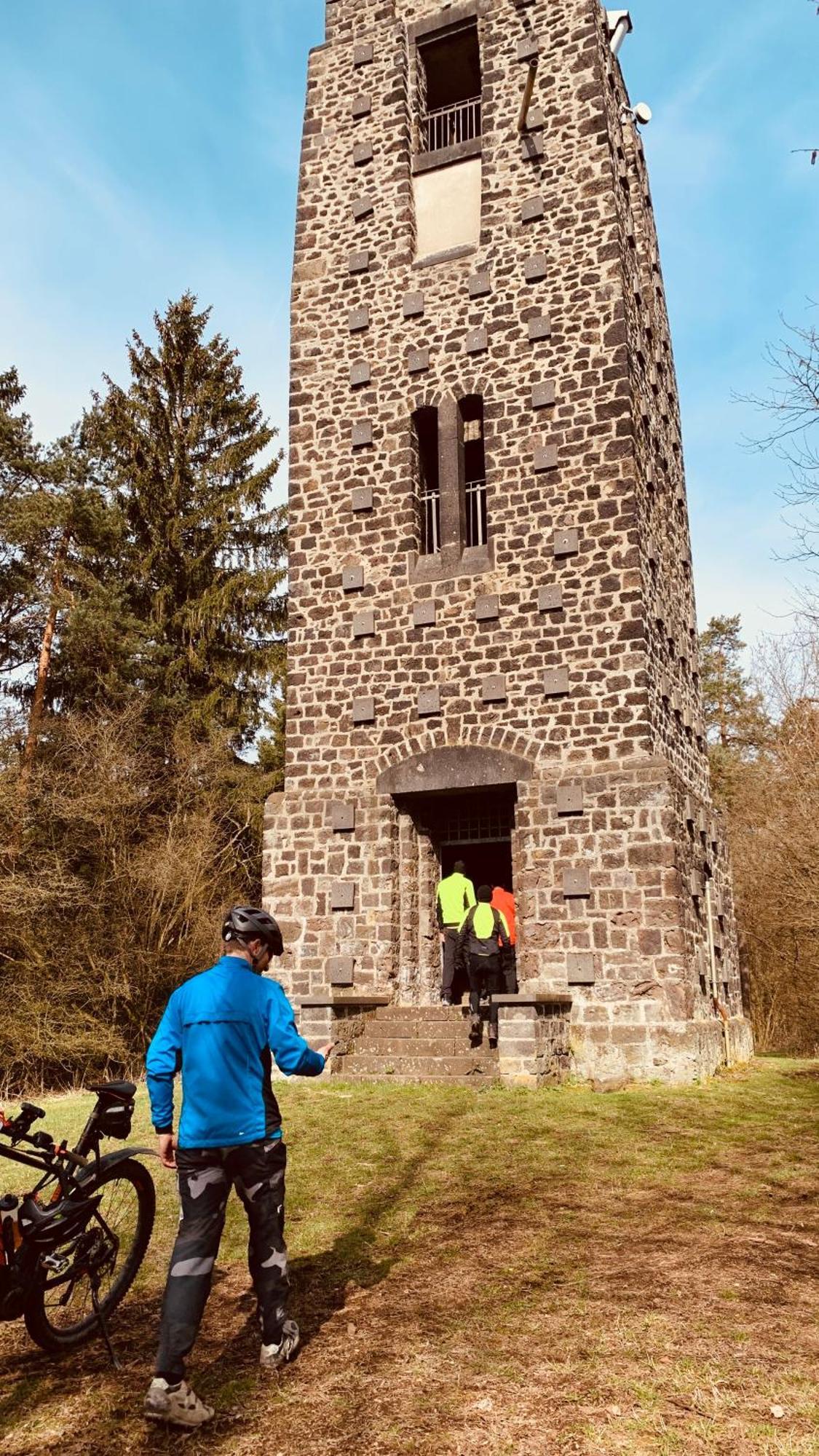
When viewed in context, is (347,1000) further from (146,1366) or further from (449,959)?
Result: (146,1366)

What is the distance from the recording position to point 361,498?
13430mm

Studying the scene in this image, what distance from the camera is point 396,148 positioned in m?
14.2

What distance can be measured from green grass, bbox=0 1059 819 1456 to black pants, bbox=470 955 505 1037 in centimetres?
292

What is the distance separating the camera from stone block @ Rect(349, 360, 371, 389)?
13805 mm

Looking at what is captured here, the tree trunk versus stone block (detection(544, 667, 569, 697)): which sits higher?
the tree trunk

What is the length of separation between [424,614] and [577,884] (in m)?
Answer: 3.75

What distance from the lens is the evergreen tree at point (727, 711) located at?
1032 inches

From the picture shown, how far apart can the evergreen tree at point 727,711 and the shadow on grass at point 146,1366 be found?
815 inches

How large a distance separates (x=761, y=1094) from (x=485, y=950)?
2.95 meters

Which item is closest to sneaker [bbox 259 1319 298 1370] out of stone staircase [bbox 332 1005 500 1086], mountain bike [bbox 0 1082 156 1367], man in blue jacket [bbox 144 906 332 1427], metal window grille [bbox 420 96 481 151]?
man in blue jacket [bbox 144 906 332 1427]

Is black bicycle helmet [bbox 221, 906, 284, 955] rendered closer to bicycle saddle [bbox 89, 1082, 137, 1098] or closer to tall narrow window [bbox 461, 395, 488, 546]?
bicycle saddle [bbox 89, 1082, 137, 1098]

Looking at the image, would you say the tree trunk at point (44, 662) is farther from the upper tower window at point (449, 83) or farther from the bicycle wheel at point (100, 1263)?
the bicycle wheel at point (100, 1263)

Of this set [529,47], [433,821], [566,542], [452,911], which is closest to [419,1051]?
[452,911]

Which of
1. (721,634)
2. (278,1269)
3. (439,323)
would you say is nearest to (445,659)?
(439,323)
